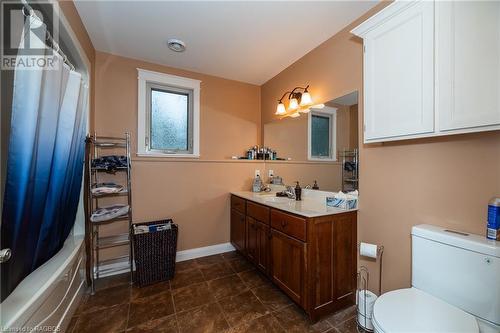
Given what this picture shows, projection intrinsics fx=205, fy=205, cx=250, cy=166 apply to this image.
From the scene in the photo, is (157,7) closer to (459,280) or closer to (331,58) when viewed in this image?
(331,58)

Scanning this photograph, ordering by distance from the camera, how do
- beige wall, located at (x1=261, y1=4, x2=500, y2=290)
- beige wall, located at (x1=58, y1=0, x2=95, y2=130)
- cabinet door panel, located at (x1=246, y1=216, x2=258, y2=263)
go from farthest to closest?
cabinet door panel, located at (x1=246, y1=216, x2=258, y2=263)
beige wall, located at (x1=58, y1=0, x2=95, y2=130)
beige wall, located at (x1=261, y1=4, x2=500, y2=290)

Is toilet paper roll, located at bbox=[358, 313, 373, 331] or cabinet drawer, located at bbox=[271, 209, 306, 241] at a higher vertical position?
cabinet drawer, located at bbox=[271, 209, 306, 241]

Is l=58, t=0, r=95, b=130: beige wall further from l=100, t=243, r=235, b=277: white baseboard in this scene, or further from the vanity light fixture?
the vanity light fixture

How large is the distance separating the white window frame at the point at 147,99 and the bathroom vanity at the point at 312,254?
1.32 metres

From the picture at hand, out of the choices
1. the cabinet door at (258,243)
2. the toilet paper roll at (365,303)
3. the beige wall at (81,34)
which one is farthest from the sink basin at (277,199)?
the beige wall at (81,34)

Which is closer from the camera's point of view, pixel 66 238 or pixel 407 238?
pixel 407 238

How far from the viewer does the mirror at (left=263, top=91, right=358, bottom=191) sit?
1.83m

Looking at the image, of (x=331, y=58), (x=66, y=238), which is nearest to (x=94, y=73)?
(x=66, y=238)

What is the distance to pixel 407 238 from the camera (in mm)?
1427

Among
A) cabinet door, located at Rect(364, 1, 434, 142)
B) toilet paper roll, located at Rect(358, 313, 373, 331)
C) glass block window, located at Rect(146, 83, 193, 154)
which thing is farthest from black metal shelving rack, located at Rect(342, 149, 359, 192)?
glass block window, located at Rect(146, 83, 193, 154)

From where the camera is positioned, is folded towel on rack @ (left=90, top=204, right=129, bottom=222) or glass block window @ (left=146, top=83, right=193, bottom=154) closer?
folded towel on rack @ (left=90, top=204, right=129, bottom=222)

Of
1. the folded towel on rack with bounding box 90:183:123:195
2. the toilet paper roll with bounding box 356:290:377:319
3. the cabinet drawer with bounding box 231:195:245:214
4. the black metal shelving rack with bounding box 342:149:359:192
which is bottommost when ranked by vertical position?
the toilet paper roll with bounding box 356:290:377:319

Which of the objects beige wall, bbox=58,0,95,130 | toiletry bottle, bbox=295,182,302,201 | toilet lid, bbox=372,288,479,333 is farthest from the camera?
toiletry bottle, bbox=295,182,302,201

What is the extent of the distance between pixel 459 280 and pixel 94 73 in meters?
3.37
